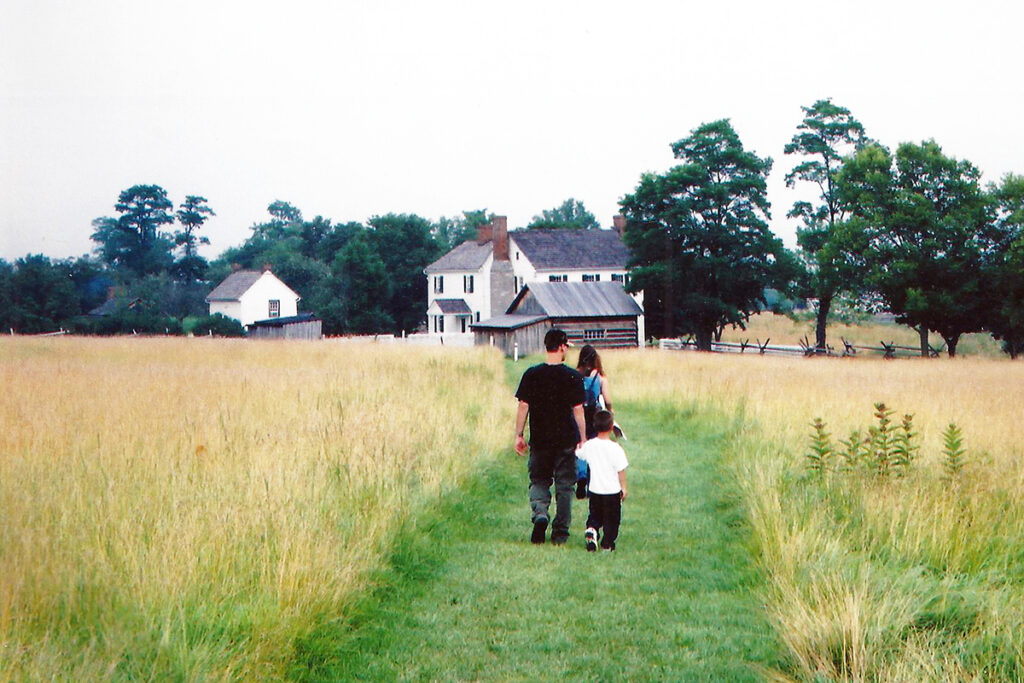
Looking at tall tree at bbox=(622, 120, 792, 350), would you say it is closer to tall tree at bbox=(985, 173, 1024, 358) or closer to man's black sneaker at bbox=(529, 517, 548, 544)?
tall tree at bbox=(985, 173, 1024, 358)

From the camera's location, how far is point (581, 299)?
5094 centimetres

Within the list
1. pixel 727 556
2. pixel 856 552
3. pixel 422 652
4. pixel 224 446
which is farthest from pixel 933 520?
pixel 224 446

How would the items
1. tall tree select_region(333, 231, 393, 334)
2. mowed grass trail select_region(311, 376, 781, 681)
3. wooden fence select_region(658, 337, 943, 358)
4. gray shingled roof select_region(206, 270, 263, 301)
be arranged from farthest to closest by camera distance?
gray shingled roof select_region(206, 270, 263, 301) → tall tree select_region(333, 231, 393, 334) → wooden fence select_region(658, 337, 943, 358) → mowed grass trail select_region(311, 376, 781, 681)

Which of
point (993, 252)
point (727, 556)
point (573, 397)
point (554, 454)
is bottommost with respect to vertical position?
point (727, 556)

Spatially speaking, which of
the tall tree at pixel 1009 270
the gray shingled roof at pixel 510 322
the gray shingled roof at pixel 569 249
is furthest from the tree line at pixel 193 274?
the tall tree at pixel 1009 270

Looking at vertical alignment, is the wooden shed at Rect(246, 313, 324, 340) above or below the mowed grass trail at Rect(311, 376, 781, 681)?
above

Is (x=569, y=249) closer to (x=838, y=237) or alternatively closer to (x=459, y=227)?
(x=838, y=237)

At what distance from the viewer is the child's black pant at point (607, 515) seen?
314 inches

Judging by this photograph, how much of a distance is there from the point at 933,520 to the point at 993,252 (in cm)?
3785

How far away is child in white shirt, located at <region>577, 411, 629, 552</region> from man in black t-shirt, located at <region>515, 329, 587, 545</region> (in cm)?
31

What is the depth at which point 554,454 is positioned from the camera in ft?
27.6

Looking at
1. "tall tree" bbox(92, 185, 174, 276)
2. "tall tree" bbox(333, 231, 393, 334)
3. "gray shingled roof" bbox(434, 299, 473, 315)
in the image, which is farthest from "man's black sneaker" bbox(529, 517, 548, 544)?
"tall tree" bbox(92, 185, 174, 276)

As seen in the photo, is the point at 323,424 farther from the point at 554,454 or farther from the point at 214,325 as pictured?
the point at 214,325

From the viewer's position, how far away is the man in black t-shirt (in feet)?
27.1
